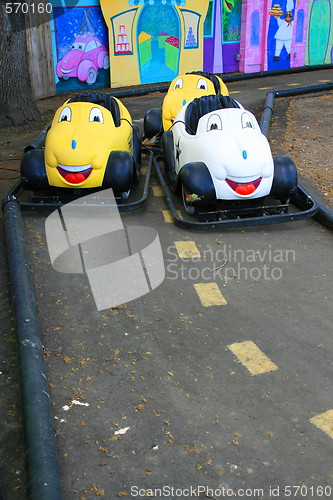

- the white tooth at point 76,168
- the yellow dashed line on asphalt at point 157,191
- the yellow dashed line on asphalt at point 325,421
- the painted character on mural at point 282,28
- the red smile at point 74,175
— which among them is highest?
the painted character on mural at point 282,28

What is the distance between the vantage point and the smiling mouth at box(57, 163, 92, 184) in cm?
520

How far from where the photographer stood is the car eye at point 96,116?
5.61 meters

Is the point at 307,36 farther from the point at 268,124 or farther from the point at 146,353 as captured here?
the point at 146,353

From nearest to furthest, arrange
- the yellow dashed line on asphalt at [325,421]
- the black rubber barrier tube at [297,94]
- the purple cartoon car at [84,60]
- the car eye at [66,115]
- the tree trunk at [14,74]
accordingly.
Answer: the yellow dashed line on asphalt at [325,421] < the black rubber barrier tube at [297,94] < the car eye at [66,115] < the tree trunk at [14,74] < the purple cartoon car at [84,60]

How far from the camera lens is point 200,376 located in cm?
313

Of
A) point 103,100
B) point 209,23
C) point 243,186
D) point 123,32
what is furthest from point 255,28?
point 243,186

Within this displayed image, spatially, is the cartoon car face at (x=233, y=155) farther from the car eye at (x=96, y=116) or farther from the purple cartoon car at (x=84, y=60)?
the purple cartoon car at (x=84, y=60)

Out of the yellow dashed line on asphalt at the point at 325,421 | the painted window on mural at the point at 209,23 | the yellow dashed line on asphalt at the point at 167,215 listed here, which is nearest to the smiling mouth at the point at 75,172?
the yellow dashed line on asphalt at the point at 167,215

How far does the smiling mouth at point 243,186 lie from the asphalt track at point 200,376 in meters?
0.51

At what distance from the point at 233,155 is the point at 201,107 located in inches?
50.1

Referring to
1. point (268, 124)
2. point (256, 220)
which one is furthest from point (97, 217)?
point (268, 124)

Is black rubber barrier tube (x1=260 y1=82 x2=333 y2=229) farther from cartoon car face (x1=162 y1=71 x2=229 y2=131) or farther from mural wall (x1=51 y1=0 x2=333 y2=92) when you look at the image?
mural wall (x1=51 y1=0 x2=333 y2=92)

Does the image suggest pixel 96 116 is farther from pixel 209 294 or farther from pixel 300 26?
pixel 300 26

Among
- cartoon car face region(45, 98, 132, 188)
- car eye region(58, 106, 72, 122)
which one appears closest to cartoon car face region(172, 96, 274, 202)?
cartoon car face region(45, 98, 132, 188)
